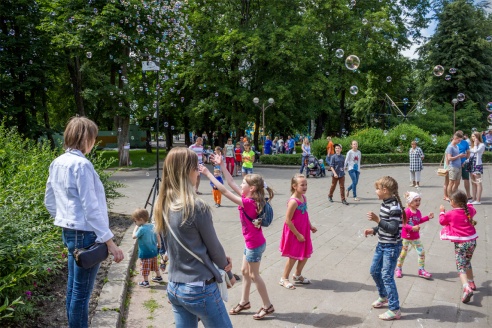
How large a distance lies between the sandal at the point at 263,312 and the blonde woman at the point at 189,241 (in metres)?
1.96

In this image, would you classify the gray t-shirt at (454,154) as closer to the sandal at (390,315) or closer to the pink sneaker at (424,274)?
the pink sneaker at (424,274)

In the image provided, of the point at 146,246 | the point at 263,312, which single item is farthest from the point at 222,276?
the point at 146,246

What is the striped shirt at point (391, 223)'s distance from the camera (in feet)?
15.8

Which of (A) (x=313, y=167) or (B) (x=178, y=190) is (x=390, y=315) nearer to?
(B) (x=178, y=190)

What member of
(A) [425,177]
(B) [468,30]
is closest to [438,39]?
(B) [468,30]

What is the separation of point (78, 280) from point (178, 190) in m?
1.37

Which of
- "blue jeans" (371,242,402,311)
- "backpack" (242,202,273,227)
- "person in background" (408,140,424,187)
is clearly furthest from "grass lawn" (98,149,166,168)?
"blue jeans" (371,242,402,311)

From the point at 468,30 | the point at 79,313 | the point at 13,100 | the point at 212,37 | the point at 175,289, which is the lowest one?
the point at 79,313

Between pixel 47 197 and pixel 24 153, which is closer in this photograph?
pixel 47 197

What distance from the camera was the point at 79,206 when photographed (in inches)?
134

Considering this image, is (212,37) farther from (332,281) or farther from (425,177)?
(332,281)

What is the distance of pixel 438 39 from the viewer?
123ft

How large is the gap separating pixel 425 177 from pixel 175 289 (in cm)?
1769

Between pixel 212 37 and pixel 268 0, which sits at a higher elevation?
pixel 268 0
